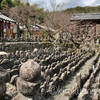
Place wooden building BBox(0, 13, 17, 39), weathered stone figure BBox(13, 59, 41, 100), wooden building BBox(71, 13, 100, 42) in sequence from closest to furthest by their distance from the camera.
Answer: weathered stone figure BBox(13, 59, 41, 100), wooden building BBox(0, 13, 17, 39), wooden building BBox(71, 13, 100, 42)

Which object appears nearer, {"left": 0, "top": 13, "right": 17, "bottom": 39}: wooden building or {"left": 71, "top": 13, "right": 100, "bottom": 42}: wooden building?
{"left": 0, "top": 13, "right": 17, "bottom": 39}: wooden building

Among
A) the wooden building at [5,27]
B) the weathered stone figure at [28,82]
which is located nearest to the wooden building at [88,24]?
the wooden building at [5,27]

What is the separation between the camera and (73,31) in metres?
15.8

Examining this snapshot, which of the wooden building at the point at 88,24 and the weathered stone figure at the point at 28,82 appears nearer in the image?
the weathered stone figure at the point at 28,82

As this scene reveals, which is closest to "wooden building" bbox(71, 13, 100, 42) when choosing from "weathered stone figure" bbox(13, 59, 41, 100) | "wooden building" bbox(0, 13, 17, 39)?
"wooden building" bbox(0, 13, 17, 39)

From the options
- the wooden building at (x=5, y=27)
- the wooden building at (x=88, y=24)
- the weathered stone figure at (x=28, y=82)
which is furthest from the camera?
the wooden building at (x=88, y=24)

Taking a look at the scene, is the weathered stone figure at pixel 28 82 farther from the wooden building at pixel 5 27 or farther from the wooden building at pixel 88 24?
the wooden building at pixel 88 24

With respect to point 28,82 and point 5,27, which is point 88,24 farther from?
point 28,82

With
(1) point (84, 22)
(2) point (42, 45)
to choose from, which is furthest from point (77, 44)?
(1) point (84, 22)

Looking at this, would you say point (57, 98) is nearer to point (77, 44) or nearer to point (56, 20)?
point (77, 44)

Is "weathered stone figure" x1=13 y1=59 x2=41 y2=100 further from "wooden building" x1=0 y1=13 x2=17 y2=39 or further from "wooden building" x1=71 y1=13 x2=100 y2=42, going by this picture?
"wooden building" x1=71 y1=13 x2=100 y2=42

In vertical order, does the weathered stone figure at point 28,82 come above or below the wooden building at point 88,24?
below

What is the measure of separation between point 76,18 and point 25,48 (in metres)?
9.30

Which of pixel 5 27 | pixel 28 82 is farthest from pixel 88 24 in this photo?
pixel 28 82
